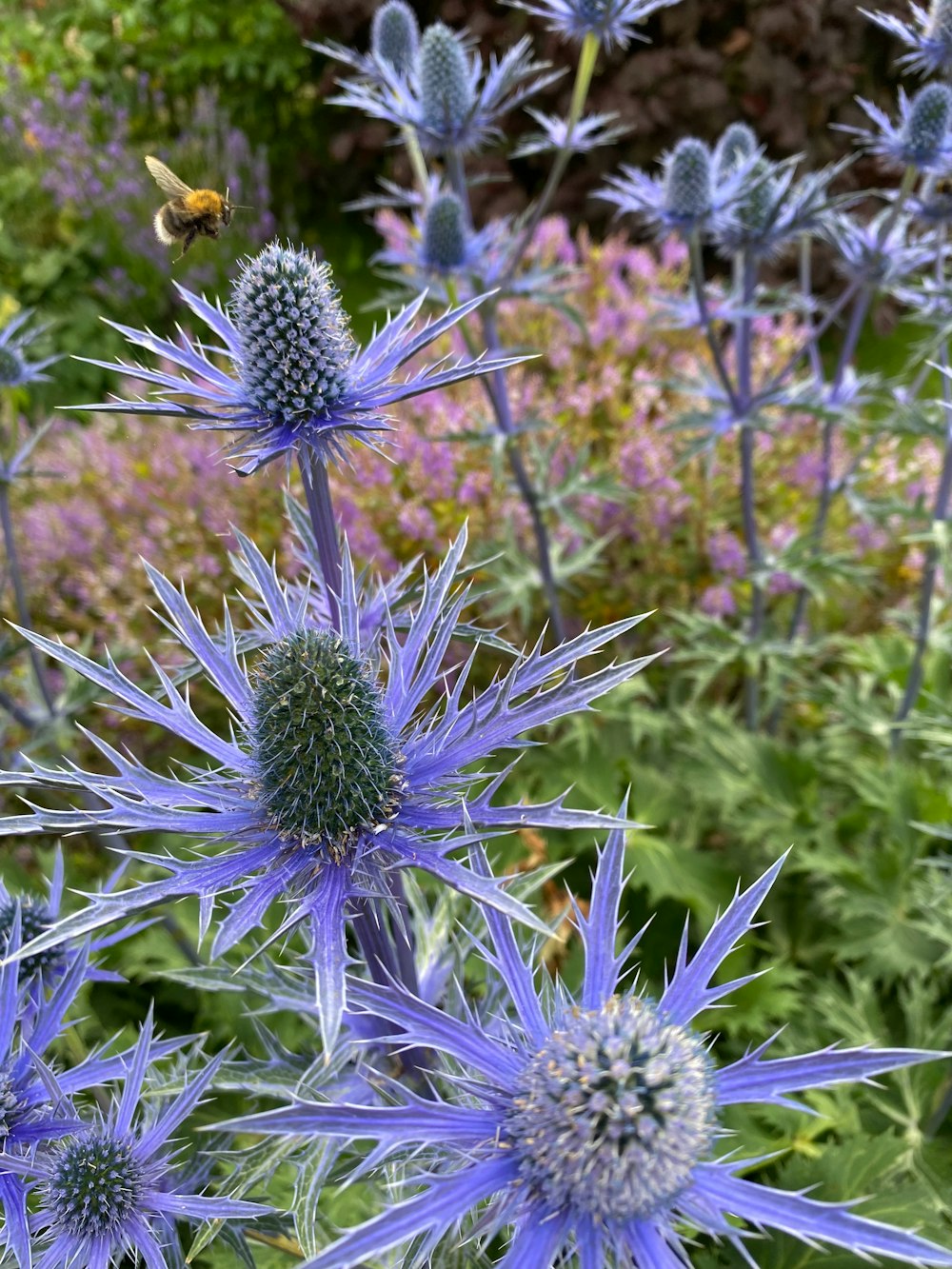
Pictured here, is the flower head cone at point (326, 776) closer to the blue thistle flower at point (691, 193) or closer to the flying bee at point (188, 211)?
the flying bee at point (188, 211)

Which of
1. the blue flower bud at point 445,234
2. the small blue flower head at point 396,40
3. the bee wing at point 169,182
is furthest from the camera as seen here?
the small blue flower head at point 396,40

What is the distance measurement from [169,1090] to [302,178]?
601 centimetres

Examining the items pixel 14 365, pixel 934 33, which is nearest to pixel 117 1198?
pixel 14 365

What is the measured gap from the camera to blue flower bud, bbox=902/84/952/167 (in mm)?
1681

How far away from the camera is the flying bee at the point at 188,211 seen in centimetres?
136

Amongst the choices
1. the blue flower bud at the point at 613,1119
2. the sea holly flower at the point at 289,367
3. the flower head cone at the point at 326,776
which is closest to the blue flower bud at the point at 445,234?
the sea holly flower at the point at 289,367

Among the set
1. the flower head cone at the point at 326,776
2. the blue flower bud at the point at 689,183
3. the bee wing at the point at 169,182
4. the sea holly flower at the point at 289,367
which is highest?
the bee wing at the point at 169,182

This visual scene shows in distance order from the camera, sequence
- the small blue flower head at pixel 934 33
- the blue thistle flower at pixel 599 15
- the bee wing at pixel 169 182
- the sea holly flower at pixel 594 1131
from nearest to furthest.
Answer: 1. the sea holly flower at pixel 594 1131
2. the bee wing at pixel 169 182
3. the small blue flower head at pixel 934 33
4. the blue thistle flower at pixel 599 15

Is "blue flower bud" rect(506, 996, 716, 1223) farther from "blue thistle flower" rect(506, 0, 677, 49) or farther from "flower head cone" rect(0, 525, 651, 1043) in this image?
"blue thistle flower" rect(506, 0, 677, 49)

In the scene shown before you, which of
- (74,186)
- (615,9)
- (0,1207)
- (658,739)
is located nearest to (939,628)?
(658,739)

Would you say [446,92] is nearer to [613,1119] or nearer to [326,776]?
[326,776]

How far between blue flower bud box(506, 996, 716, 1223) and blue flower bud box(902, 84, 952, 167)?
1.76 metres

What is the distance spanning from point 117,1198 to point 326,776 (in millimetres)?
438

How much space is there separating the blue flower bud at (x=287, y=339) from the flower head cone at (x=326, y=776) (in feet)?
0.75
